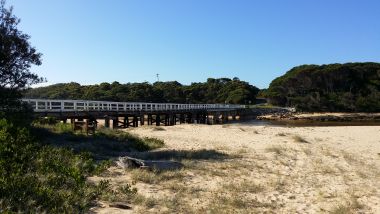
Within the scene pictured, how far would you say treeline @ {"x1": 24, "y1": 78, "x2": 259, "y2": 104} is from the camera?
297 ft

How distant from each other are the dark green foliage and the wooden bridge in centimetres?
1052

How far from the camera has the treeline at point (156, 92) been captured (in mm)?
90438

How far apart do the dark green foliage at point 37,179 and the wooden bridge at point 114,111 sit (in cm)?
1052

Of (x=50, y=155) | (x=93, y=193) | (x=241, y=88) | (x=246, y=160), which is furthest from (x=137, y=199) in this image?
(x=241, y=88)

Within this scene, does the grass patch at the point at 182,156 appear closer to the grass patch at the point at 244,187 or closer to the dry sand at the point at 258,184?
the dry sand at the point at 258,184

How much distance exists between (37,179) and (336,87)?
3760 inches

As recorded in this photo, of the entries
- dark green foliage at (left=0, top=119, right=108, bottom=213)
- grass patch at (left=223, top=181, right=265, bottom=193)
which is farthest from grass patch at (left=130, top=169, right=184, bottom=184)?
grass patch at (left=223, top=181, right=265, bottom=193)

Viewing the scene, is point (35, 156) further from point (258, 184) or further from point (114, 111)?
point (114, 111)

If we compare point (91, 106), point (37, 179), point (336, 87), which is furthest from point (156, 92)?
point (37, 179)

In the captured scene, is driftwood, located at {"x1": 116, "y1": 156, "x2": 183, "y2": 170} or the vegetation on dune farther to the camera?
driftwood, located at {"x1": 116, "y1": 156, "x2": 183, "y2": 170}

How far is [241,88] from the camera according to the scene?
119 metres

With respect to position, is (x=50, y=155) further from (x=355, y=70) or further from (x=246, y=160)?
(x=355, y=70)

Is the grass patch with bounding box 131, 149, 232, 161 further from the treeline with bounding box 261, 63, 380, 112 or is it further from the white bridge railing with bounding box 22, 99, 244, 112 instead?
the treeline with bounding box 261, 63, 380, 112

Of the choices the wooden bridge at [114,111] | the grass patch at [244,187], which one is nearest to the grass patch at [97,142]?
the wooden bridge at [114,111]
